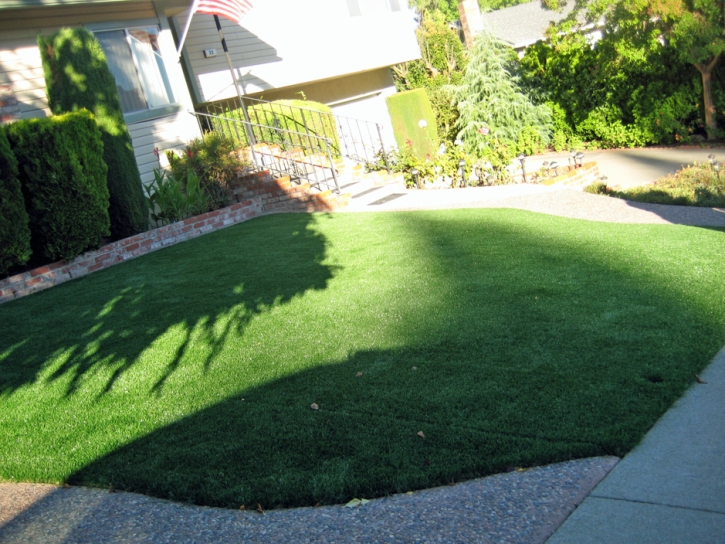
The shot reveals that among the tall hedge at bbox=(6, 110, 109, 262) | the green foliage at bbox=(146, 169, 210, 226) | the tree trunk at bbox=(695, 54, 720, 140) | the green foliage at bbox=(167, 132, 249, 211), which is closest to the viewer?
the tall hedge at bbox=(6, 110, 109, 262)

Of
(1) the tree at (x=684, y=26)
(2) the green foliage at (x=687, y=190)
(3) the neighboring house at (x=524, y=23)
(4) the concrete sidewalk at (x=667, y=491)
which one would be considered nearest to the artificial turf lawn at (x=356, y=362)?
(4) the concrete sidewalk at (x=667, y=491)

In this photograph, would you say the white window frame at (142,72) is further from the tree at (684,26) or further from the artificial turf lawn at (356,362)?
the tree at (684,26)

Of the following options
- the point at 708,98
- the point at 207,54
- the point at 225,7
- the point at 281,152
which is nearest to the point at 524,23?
the point at 708,98

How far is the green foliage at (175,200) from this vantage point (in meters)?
10.6

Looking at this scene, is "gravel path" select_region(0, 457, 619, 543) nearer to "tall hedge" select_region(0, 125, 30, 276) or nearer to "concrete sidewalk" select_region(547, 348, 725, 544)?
"concrete sidewalk" select_region(547, 348, 725, 544)

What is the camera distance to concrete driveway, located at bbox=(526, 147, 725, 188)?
1419 cm

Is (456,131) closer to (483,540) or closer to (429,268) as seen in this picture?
(429,268)

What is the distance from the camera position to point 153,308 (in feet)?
23.1

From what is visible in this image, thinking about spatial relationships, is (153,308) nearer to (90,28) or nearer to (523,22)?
(90,28)

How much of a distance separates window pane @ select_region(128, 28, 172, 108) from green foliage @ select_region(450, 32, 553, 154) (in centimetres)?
941

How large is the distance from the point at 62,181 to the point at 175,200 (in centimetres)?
223

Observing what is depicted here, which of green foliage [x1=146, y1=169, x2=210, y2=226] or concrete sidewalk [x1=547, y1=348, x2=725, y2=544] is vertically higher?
green foliage [x1=146, y1=169, x2=210, y2=226]

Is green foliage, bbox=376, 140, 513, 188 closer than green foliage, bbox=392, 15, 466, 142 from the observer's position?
Yes

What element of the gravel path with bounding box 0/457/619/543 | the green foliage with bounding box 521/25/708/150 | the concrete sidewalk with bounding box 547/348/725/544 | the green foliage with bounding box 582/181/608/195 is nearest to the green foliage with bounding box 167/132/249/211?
the green foliage with bounding box 582/181/608/195
